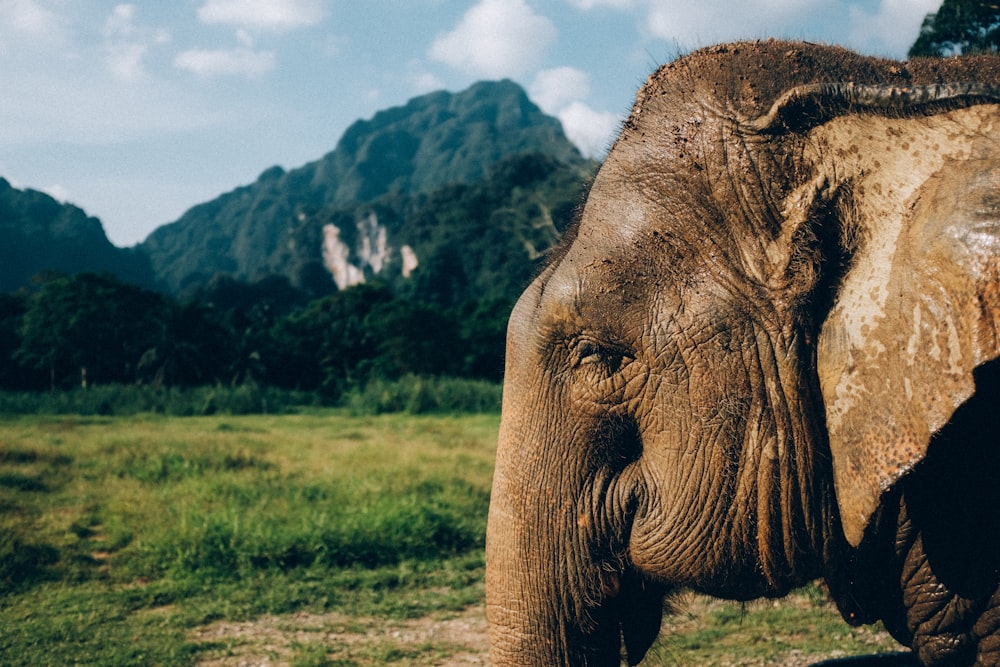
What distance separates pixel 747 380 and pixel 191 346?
3378cm

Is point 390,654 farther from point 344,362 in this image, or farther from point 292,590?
point 344,362

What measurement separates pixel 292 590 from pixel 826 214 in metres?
4.61

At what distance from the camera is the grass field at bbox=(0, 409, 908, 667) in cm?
434

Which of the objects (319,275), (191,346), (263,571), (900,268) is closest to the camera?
(900,268)

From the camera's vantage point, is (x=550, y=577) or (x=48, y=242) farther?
(x=48, y=242)

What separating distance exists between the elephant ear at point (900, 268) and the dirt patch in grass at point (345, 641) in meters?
2.99

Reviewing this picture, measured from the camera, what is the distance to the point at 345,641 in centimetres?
461

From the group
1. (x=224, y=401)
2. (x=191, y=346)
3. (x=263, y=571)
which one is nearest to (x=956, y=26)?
(x=263, y=571)

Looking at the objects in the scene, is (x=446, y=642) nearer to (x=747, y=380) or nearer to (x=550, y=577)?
(x=550, y=577)

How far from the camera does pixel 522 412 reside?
2107 millimetres

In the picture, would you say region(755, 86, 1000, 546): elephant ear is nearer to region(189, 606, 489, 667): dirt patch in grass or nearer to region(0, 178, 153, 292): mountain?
region(189, 606, 489, 667): dirt patch in grass

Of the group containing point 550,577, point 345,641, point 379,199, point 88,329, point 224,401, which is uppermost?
point 379,199

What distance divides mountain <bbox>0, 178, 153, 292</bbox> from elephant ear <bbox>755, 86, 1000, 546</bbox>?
3654 inches

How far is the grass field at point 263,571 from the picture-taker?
14.2 ft
